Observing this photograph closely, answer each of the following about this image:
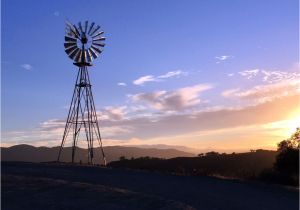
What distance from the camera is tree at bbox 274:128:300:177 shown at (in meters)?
28.8

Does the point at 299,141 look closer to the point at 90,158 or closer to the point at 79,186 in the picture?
the point at 90,158

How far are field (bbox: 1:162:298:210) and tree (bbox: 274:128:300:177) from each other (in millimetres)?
7758

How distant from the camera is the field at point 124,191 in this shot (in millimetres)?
15070

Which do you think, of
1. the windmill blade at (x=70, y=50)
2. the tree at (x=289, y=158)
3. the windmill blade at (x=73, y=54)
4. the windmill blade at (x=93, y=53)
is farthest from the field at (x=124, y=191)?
the windmill blade at (x=93, y=53)

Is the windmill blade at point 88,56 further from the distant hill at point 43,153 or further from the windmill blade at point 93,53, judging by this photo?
the distant hill at point 43,153

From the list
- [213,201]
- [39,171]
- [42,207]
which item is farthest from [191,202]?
[39,171]

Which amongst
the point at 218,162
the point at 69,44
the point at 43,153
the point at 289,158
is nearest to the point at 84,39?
the point at 69,44

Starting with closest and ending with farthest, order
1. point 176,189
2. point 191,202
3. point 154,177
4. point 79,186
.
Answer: point 191,202, point 79,186, point 176,189, point 154,177

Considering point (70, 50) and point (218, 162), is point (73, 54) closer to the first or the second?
point (70, 50)

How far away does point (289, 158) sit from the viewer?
29.3m

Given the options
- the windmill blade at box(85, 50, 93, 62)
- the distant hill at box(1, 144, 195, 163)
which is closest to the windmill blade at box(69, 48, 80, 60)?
the windmill blade at box(85, 50, 93, 62)

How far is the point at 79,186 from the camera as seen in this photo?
17.2 m

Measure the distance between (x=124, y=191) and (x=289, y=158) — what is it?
1550 cm

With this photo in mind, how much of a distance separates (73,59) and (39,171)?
1189 cm
